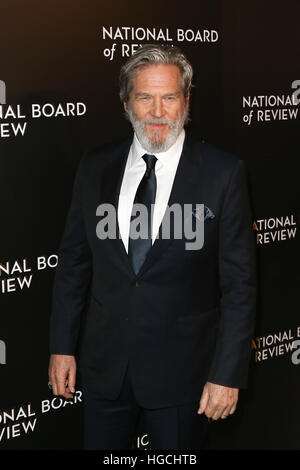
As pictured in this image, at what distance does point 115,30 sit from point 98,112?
32 cm

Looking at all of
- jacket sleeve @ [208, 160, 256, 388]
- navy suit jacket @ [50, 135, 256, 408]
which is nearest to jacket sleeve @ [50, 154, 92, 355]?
navy suit jacket @ [50, 135, 256, 408]

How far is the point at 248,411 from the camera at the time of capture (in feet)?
11.9

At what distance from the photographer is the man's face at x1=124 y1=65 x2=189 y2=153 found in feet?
7.67

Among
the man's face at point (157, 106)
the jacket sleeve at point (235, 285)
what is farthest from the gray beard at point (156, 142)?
the jacket sleeve at point (235, 285)

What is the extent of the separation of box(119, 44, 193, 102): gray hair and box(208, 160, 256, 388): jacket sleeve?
35 centimetres

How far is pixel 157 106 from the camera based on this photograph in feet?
7.68

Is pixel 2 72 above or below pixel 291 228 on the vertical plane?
above

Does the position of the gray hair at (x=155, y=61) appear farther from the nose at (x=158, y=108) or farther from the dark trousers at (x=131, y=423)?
the dark trousers at (x=131, y=423)

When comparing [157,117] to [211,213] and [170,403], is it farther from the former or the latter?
[170,403]

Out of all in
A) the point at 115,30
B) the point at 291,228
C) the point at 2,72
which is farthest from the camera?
the point at 291,228

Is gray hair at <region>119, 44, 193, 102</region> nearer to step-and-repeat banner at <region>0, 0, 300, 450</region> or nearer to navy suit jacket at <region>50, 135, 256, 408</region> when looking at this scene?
navy suit jacket at <region>50, 135, 256, 408</region>

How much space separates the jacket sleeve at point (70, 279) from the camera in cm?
250
